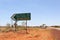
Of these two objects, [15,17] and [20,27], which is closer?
[15,17]

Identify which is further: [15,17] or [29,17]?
[15,17]

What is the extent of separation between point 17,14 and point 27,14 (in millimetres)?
1957

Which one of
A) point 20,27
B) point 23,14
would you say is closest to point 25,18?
point 23,14

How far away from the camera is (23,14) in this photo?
2714 cm

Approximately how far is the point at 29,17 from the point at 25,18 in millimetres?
788

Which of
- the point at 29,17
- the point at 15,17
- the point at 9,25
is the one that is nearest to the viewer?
the point at 29,17

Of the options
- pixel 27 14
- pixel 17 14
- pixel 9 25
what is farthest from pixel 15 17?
pixel 9 25

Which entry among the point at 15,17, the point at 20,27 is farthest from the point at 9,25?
the point at 15,17

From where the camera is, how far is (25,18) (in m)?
27.1

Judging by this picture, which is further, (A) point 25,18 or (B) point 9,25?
(B) point 9,25

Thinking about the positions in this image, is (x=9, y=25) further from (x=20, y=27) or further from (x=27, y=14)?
(x=27, y=14)

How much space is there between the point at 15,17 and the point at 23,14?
1.90m

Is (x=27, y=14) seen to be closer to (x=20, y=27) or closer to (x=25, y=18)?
(x=25, y=18)

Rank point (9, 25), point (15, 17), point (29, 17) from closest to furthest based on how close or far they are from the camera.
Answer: point (29, 17) → point (15, 17) → point (9, 25)
